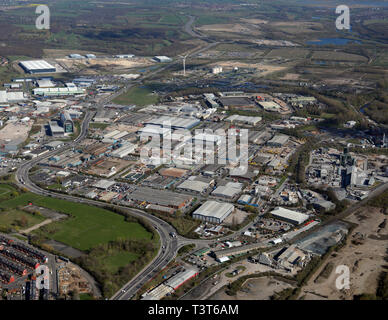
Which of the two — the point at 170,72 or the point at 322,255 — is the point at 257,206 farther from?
the point at 170,72

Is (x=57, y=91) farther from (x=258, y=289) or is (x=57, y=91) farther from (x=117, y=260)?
(x=258, y=289)

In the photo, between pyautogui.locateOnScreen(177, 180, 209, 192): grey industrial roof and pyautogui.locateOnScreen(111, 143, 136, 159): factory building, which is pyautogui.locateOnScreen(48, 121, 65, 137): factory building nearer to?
pyautogui.locateOnScreen(111, 143, 136, 159): factory building

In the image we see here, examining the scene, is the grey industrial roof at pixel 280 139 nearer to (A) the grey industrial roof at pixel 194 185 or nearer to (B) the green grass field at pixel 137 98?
(A) the grey industrial roof at pixel 194 185

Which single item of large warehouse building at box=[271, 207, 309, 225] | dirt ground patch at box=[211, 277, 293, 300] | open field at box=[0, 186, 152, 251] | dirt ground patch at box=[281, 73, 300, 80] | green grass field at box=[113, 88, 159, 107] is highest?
dirt ground patch at box=[281, 73, 300, 80]

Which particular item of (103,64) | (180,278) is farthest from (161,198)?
(103,64)

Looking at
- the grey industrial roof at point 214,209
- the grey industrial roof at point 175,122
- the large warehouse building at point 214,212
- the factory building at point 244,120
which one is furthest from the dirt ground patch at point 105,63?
the large warehouse building at point 214,212

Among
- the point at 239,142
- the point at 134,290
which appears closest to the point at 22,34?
the point at 239,142

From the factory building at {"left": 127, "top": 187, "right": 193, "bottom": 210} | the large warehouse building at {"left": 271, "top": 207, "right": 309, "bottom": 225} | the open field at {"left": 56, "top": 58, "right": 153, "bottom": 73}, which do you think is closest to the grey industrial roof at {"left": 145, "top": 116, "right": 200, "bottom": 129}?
the factory building at {"left": 127, "top": 187, "right": 193, "bottom": 210}
